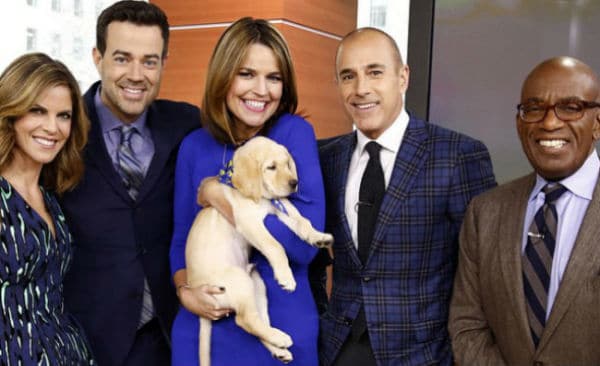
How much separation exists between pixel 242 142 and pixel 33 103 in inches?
28.2

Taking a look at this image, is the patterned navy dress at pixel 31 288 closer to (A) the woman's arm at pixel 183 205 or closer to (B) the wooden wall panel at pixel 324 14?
(A) the woman's arm at pixel 183 205

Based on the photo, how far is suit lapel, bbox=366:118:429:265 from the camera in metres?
2.46

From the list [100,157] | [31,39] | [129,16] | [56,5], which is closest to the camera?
[100,157]

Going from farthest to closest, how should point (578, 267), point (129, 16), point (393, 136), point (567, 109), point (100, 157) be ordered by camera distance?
point (129, 16), point (100, 157), point (393, 136), point (567, 109), point (578, 267)

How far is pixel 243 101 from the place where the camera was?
8.16ft

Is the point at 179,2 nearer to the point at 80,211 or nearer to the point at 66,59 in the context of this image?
the point at 66,59

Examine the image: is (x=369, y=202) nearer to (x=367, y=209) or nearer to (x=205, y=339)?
(x=367, y=209)

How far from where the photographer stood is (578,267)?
213cm

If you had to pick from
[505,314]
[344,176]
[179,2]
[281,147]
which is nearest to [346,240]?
[344,176]

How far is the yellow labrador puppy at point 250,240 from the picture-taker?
231 cm

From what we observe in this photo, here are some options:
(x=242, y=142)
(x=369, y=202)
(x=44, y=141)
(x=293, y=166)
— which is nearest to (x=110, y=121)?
(x=44, y=141)

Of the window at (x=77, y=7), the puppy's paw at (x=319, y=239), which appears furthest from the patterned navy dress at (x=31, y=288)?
the window at (x=77, y=7)

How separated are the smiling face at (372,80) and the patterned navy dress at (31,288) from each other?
45.0 inches

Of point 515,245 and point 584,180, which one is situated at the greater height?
point 584,180
